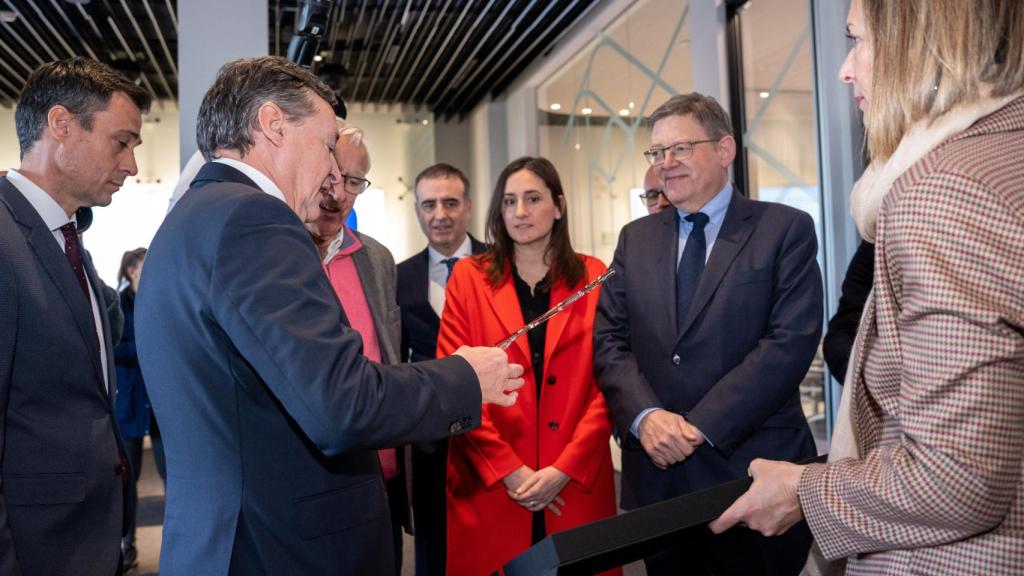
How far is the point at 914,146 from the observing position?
3.54ft

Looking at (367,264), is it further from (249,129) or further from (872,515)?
(872,515)

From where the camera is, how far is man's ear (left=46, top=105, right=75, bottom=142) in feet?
7.13

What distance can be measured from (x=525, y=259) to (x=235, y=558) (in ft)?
5.50

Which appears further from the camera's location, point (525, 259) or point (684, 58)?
point (684, 58)

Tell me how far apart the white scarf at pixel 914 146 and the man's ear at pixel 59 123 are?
197cm

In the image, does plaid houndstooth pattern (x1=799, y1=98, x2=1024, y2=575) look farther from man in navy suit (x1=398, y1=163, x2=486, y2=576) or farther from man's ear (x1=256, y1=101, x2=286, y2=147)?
man in navy suit (x1=398, y1=163, x2=486, y2=576)

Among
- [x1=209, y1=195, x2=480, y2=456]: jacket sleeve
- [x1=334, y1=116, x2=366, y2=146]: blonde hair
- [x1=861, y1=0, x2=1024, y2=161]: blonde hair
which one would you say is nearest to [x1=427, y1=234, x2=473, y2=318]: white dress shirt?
[x1=334, y1=116, x2=366, y2=146]: blonde hair

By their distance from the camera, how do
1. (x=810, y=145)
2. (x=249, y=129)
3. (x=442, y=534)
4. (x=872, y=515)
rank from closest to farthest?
(x=872, y=515), (x=249, y=129), (x=442, y=534), (x=810, y=145)

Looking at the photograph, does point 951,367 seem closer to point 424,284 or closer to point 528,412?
point 528,412

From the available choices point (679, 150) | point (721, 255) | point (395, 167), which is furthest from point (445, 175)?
point (395, 167)

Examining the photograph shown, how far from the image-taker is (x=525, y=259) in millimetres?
2910

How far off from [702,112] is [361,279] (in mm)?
1202

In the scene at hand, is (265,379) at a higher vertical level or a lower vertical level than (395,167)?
lower

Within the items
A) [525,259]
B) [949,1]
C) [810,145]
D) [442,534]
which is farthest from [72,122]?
[810,145]
